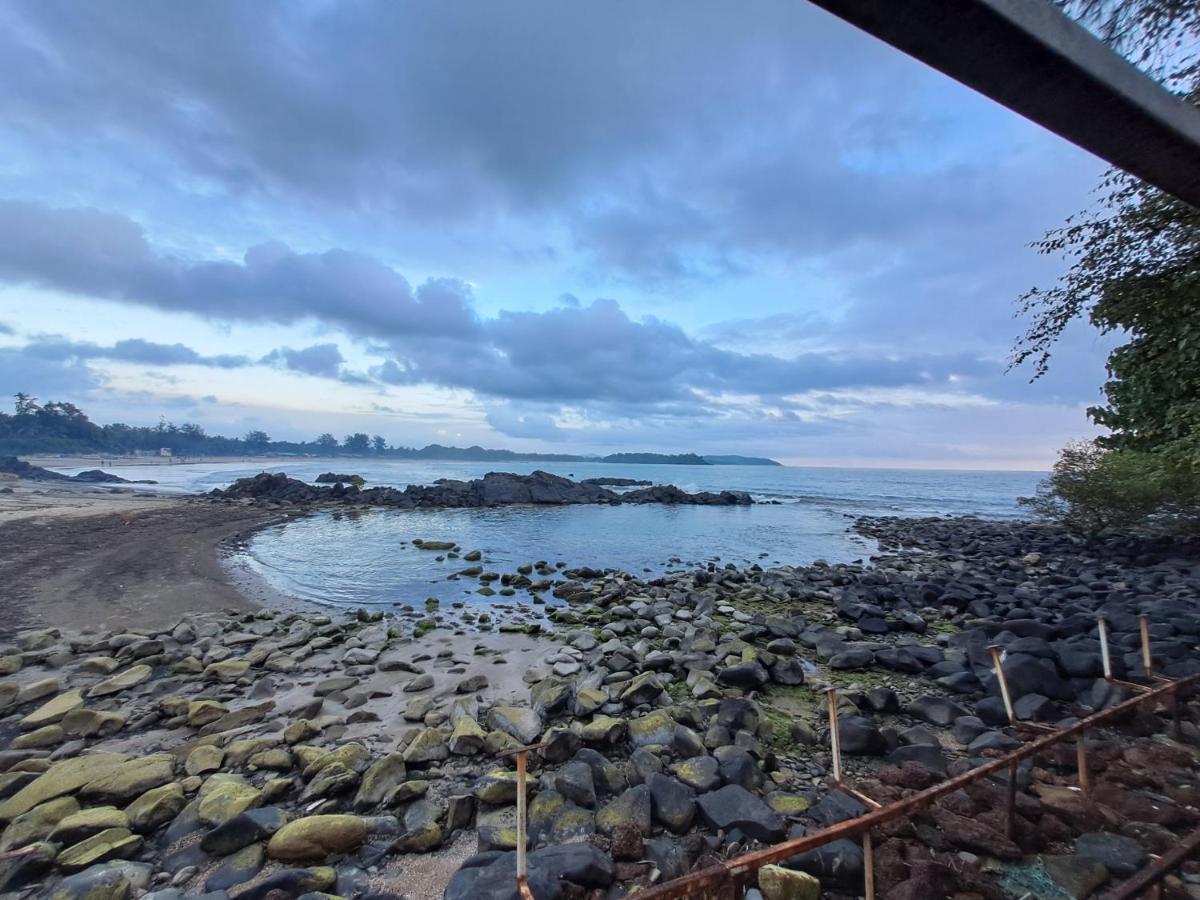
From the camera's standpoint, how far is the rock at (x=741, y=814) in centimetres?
313

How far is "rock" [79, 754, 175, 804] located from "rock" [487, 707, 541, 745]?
106 inches

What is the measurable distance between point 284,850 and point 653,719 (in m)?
3.01

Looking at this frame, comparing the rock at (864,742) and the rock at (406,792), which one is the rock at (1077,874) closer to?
the rock at (864,742)

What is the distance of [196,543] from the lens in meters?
16.6

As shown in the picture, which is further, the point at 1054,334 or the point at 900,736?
the point at 1054,334

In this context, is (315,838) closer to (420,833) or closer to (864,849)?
(420,833)

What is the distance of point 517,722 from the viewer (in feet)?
15.9

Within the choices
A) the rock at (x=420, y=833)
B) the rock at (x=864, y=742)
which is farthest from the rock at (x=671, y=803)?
the rock at (x=864, y=742)

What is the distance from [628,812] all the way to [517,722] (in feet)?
6.18

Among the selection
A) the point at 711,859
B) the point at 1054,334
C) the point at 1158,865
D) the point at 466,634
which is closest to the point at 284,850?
the point at 711,859

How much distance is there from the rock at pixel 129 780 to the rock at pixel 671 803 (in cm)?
399

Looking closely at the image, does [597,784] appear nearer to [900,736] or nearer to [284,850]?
[284,850]

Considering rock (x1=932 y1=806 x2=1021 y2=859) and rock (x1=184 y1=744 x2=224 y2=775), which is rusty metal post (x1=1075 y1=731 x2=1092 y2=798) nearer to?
rock (x1=932 y1=806 x2=1021 y2=859)

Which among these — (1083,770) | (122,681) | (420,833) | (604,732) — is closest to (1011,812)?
(1083,770)
